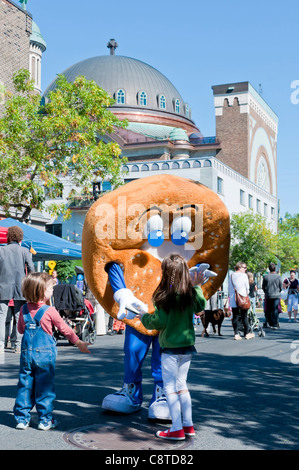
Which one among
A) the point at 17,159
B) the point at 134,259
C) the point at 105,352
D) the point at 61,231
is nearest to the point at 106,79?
the point at 61,231

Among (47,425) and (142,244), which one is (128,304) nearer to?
(142,244)

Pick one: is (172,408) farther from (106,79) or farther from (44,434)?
(106,79)

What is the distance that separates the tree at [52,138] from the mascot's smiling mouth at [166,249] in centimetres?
1207

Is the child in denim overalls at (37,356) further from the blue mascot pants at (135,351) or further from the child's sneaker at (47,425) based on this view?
the blue mascot pants at (135,351)

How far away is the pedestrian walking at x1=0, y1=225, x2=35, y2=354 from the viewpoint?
29.0 feet

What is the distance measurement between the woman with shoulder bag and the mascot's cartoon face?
22.3ft

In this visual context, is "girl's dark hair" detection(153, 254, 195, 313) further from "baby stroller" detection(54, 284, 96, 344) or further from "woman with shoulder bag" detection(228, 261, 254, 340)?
"woman with shoulder bag" detection(228, 261, 254, 340)

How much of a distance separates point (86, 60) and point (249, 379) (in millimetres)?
69867

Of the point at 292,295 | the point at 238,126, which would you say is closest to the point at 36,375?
the point at 292,295

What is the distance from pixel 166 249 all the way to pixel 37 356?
153 cm

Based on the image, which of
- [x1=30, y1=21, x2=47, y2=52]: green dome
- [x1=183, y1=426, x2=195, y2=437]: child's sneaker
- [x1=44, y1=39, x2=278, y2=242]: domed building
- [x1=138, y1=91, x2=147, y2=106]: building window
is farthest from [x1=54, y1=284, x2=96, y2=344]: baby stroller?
[x1=30, y1=21, x2=47, y2=52]: green dome

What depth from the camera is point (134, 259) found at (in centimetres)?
519

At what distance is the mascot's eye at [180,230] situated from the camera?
521 centimetres

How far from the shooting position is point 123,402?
5.04 meters
